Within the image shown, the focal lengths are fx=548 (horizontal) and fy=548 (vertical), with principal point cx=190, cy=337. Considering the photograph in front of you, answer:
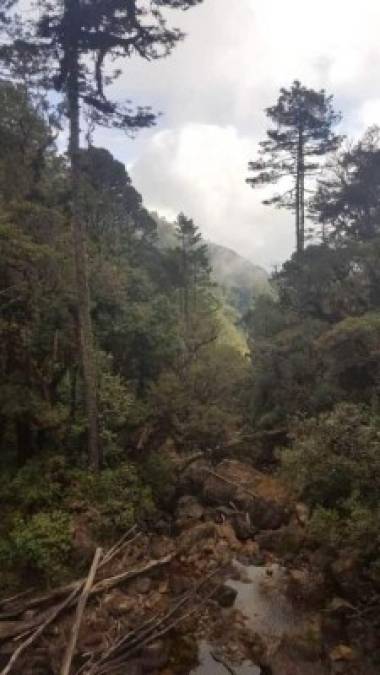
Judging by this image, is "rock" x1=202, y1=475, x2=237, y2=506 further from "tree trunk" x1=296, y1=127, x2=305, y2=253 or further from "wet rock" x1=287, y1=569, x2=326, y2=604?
"tree trunk" x1=296, y1=127, x2=305, y2=253

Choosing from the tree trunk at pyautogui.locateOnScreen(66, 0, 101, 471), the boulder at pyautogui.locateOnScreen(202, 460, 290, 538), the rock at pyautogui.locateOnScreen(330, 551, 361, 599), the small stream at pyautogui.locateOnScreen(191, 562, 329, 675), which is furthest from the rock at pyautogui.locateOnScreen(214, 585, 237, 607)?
the tree trunk at pyautogui.locateOnScreen(66, 0, 101, 471)

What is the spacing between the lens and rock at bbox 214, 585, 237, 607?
45.6 feet

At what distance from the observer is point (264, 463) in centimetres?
2311

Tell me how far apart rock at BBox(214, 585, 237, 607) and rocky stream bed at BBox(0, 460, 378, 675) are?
0.09ft

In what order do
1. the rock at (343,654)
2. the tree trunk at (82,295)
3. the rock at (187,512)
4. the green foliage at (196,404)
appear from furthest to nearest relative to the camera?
1. the green foliage at (196,404)
2. the rock at (187,512)
3. the tree trunk at (82,295)
4. the rock at (343,654)

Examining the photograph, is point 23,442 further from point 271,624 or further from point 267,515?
point 271,624

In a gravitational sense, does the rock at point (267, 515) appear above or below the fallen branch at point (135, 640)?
above

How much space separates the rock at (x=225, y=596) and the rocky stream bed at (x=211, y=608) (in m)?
0.03

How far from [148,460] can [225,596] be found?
5494 millimetres

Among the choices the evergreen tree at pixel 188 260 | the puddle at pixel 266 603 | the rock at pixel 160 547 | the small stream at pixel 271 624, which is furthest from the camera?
the evergreen tree at pixel 188 260

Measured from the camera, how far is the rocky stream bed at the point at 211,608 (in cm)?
1133

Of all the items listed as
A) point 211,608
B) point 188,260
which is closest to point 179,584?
point 211,608

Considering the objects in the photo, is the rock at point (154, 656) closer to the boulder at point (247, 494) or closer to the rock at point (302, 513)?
the boulder at point (247, 494)

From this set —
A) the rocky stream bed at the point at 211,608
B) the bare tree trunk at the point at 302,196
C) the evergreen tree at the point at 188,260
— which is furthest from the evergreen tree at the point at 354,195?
the rocky stream bed at the point at 211,608
